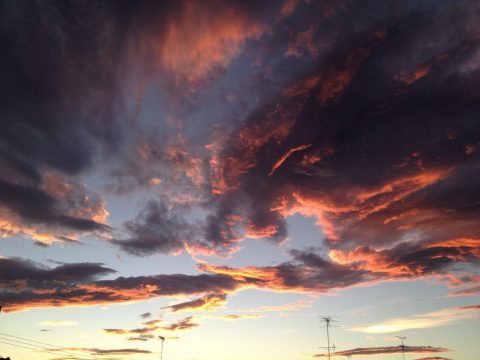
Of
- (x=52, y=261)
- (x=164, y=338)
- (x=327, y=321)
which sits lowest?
(x=164, y=338)

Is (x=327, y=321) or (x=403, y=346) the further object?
(x=403, y=346)

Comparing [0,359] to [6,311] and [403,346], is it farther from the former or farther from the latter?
[403,346]

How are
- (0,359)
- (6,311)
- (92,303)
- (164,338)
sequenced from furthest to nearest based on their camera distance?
(164,338) → (92,303) → (6,311) → (0,359)

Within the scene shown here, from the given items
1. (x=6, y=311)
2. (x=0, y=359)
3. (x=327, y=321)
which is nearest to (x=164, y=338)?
(x=327, y=321)

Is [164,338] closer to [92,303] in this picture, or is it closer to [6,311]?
[92,303]

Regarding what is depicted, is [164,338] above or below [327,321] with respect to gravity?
below

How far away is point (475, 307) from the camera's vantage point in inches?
4732

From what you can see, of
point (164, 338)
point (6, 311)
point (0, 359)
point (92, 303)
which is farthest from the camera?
point (164, 338)

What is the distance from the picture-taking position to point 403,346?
195 metres

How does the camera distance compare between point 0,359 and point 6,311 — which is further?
point 6,311

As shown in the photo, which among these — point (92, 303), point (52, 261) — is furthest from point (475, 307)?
point (52, 261)

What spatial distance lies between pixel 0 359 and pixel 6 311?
34346mm

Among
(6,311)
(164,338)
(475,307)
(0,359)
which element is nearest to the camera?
(0,359)

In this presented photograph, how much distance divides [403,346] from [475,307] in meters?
90.4
